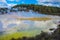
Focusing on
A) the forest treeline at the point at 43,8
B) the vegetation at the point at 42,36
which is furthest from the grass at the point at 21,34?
the forest treeline at the point at 43,8

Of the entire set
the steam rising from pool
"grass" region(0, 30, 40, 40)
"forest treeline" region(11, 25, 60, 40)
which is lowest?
"forest treeline" region(11, 25, 60, 40)

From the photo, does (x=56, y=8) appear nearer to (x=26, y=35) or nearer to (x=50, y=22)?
(x=50, y=22)

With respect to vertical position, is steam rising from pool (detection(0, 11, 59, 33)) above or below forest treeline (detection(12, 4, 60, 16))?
below

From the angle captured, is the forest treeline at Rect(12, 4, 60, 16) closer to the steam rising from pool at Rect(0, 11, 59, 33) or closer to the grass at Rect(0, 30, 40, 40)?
the steam rising from pool at Rect(0, 11, 59, 33)

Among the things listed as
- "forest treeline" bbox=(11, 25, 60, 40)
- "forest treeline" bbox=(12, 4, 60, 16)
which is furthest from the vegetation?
"forest treeline" bbox=(12, 4, 60, 16)

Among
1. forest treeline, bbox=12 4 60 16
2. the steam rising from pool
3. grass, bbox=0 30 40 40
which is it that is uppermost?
forest treeline, bbox=12 4 60 16

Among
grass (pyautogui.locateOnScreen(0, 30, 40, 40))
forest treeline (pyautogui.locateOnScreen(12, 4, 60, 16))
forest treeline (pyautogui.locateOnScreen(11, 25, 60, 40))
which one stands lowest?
forest treeline (pyautogui.locateOnScreen(11, 25, 60, 40))

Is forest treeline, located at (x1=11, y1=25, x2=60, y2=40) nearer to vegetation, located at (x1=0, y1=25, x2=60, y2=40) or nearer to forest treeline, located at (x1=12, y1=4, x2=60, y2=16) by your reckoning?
vegetation, located at (x1=0, y1=25, x2=60, y2=40)

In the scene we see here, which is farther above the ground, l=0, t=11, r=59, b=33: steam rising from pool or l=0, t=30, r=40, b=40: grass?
l=0, t=11, r=59, b=33: steam rising from pool

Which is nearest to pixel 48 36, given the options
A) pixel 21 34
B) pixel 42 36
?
pixel 42 36

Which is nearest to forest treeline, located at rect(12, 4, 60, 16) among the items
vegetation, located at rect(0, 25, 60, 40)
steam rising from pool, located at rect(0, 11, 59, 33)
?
steam rising from pool, located at rect(0, 11, 59, 33)

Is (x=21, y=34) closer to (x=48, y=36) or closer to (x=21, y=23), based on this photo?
(x=21, y=23)
